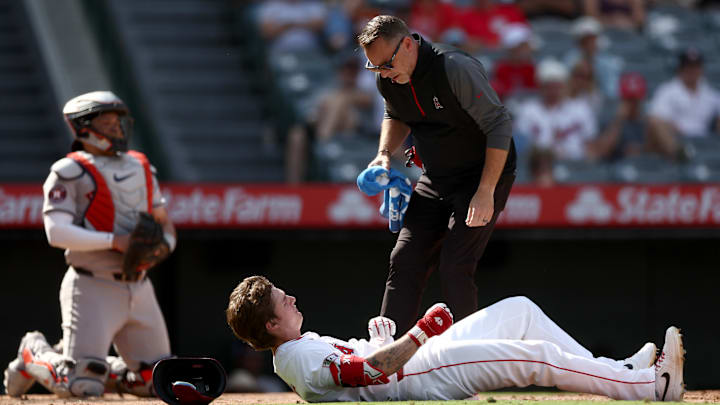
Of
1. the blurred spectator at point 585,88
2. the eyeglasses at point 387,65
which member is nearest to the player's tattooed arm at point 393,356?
the eyeglasses at point 387,65

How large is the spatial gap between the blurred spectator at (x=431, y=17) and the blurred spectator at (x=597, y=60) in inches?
48.4

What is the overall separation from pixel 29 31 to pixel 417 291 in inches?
321

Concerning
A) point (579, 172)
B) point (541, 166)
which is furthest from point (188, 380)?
point (579, 172)

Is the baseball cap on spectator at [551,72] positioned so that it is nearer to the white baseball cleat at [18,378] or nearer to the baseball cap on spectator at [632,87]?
the baseball cap on spectator at [632,87]

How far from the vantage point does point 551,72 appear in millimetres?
10297

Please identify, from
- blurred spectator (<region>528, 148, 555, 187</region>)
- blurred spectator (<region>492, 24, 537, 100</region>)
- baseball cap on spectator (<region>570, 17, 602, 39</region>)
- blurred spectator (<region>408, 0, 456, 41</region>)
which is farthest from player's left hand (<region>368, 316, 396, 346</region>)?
baseball cap on spectator (<region>570, 17, 602, 39</region>)

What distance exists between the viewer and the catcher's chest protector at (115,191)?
5.86 m

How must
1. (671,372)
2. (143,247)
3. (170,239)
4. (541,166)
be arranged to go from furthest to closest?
(541,166) → (170,239) → (143,247) → (671,372)

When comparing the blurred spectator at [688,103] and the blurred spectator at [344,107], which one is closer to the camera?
the blurred spectator at [344,107]

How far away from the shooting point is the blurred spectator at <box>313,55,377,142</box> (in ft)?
32.2

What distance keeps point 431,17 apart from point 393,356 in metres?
7.03

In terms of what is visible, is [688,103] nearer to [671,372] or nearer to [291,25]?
[291,25]

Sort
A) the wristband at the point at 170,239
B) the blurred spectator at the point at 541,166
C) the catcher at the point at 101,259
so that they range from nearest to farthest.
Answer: the catcher at the point at 101,259 < the wristband at the point at 170,239 < the blurred spectator at the point at 541,166

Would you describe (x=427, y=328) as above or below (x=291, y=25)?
below
